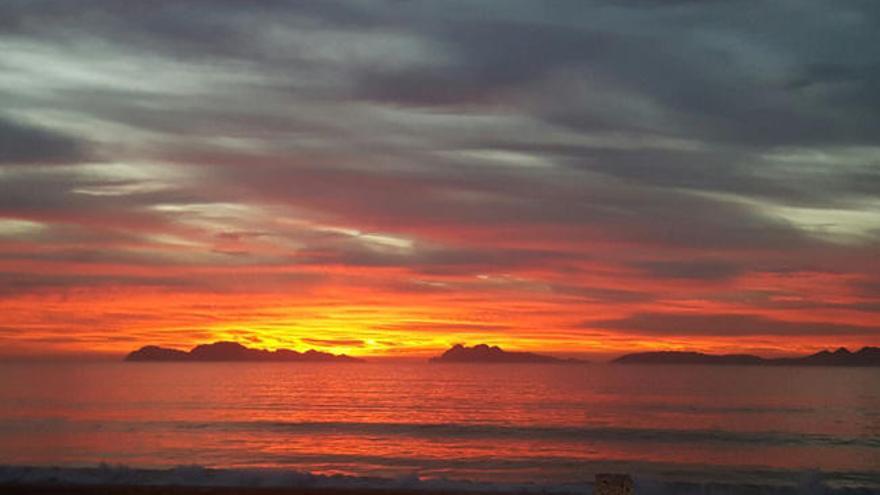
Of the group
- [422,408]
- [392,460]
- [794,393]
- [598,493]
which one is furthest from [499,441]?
[794,393]

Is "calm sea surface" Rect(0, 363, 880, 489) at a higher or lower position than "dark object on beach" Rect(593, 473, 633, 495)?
lower

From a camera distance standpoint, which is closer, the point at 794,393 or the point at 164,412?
the point at 164,412

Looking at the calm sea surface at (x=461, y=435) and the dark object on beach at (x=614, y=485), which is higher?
the dark object on beach at (x=614, y=485)

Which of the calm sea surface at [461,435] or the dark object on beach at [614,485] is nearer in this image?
the dark object on beach at [614,485]

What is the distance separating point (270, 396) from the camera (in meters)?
74.0

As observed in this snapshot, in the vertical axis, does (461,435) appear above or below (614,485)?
below

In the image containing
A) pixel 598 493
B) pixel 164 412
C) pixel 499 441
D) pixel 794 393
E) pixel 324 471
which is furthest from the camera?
pixel 794 393

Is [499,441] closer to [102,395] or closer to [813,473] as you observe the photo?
[813,473]

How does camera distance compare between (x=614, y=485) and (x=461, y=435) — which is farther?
(x=461, y=435)

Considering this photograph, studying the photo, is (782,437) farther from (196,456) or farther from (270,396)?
(270,396)

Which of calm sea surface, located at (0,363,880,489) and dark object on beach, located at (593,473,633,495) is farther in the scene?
calm sea surface, located at (0,363,880,489)

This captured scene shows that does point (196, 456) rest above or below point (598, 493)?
below

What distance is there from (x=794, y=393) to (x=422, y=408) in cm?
4199

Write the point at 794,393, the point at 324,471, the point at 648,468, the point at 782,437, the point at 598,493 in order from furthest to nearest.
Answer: the point at 794,393, the point at 782,437, the point at 648,468, the point at 324,471, the point at 598,493
